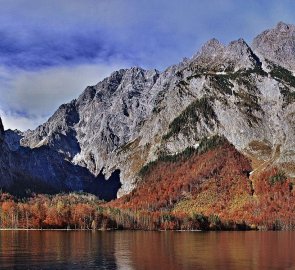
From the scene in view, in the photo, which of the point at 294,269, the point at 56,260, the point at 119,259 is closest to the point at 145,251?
the point at 119,259

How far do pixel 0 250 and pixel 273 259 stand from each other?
87.3m

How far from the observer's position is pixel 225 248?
18838cm

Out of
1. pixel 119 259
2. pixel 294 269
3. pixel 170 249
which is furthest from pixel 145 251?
pixel 294 269

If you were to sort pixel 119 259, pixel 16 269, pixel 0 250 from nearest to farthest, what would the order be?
pixel 16 269 → pixel 119 259 → pixel 0 250

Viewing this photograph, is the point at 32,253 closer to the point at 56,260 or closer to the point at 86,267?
the point at 56,260

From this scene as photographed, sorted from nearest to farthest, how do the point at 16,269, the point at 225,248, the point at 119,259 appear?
the point at 16,269 < the point at 119,259 < the point at 225,248

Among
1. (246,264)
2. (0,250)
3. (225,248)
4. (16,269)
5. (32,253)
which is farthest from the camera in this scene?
(225,248)

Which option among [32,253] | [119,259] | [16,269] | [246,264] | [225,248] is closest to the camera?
[16,269]

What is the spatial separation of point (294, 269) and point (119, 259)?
48162mm

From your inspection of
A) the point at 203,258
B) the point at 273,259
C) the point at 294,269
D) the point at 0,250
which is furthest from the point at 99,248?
the point at 294,269

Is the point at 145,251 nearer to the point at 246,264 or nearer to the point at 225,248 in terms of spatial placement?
the point at 225,248

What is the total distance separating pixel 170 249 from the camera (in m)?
182

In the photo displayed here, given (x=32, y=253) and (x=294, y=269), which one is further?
(x=32, y=253)

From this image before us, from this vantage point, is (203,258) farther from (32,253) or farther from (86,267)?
(32,253)
